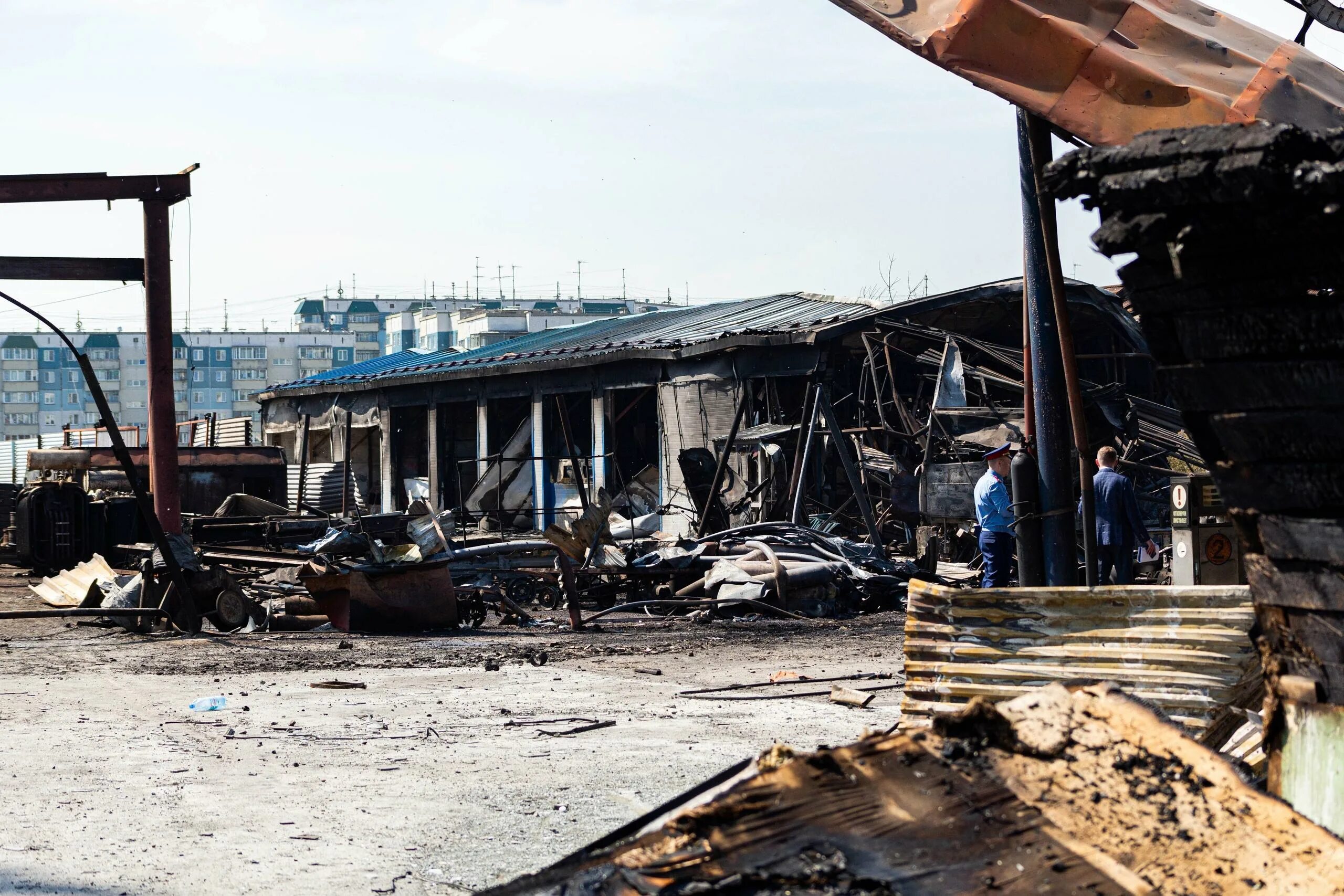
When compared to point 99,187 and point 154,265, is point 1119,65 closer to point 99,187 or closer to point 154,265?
point 154,265

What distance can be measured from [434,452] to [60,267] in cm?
1371

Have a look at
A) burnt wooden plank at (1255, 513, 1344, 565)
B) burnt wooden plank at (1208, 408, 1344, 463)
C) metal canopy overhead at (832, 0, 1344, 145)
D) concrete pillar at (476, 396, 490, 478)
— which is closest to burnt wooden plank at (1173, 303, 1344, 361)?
burnt wooden plank at (1208, 408, 1344, 463)

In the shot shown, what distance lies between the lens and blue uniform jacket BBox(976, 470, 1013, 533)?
37.6ft

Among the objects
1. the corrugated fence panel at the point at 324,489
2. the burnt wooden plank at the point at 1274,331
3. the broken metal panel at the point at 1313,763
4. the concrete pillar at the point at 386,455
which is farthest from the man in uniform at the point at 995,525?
the concrete pillar at the point at 386,455

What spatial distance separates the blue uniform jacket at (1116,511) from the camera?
37.6ft

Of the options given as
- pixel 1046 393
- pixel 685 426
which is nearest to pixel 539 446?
pixel 685 426

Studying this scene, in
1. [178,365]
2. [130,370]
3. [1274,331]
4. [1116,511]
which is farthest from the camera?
[130,370]

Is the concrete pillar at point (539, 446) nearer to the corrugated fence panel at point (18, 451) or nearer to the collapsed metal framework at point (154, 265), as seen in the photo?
the collapsed metal framework at point (154, 265)

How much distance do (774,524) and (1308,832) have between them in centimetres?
1421

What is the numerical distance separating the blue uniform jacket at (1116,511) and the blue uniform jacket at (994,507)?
769 mm

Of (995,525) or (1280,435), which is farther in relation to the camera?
(995,525)

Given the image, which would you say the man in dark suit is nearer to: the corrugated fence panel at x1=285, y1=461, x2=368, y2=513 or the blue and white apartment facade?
the corrugated fence panel at x1=285, y1=461, x2=368, y2=513

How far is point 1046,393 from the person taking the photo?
305 inches

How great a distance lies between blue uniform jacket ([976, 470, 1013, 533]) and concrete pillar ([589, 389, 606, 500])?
14414mm
